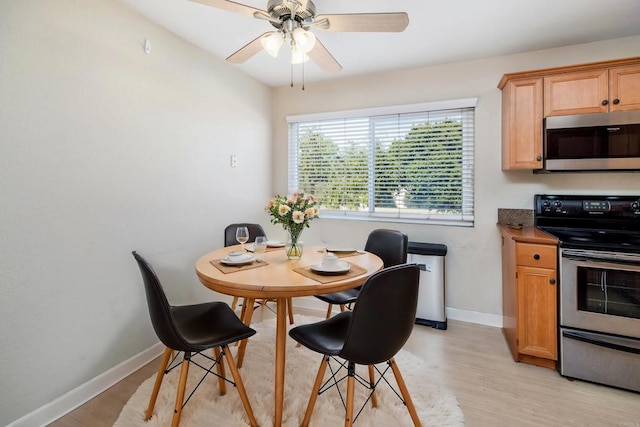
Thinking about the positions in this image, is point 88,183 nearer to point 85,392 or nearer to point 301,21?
point 85,392

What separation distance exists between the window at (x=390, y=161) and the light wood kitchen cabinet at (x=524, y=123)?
0.40 meters

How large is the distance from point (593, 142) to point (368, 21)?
1998mm

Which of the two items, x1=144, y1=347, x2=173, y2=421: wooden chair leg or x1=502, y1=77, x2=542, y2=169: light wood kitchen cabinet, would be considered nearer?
x1=144, y1=347, x2=173, y2=421: wooden chair leg

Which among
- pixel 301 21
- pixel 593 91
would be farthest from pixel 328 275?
pixel 593 91

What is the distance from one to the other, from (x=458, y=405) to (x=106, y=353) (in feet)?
7.25

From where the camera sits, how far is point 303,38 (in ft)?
5.53

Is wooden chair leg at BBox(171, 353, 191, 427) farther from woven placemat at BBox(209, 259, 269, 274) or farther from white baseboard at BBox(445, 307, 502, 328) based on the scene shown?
white baseboard at BBox(445, 307, 502, 328)

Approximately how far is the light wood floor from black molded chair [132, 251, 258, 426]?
444mm

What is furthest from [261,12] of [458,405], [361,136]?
[458,405]

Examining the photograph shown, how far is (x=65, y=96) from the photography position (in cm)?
179

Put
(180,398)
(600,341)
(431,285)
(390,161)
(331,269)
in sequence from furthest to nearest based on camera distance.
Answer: (390,161), (431,285), (600,341), (331,269), (180,398)

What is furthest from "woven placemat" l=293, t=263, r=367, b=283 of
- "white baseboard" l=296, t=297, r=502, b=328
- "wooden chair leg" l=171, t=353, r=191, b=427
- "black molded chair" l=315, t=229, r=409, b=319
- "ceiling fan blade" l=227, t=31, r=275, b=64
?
"white baseboard" l=296, t=297, r=502, b=328

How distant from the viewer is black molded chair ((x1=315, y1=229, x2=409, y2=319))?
2.23 m

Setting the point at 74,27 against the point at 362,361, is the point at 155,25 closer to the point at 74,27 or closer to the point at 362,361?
the point at 74,27
